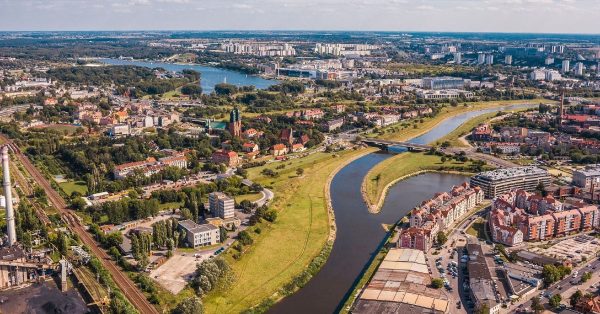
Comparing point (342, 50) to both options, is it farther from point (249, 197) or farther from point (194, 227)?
point (194, 227)

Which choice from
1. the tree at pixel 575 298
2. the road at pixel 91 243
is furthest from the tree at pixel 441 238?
the road at pixel 91 243

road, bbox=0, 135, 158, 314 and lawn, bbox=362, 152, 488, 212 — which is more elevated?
lawn, bbox=362, 152, 488, 212

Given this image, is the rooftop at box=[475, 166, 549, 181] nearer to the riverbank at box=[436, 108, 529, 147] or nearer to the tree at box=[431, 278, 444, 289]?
the riverbank at box=[436, 108, 529, 147]

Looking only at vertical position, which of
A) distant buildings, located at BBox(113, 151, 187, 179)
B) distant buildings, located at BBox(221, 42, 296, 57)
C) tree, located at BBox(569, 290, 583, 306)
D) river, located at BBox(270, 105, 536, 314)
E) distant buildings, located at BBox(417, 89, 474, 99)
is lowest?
river, located at BBox(270, 105, 536, 314)

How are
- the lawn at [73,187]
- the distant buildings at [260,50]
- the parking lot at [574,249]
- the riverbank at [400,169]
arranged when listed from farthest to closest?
1. the distant buildings at [260,50]
2. the riverbank at [400,169]
3. the lawn at [73,187]
4. the parking lot at [574,249]

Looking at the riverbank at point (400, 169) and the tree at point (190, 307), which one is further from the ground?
the riverbank at point (400, 169)

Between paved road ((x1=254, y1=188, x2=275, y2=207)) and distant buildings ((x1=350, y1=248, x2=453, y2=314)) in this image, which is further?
paved road ((x1=254, y1=188, x2=275, y2=207))

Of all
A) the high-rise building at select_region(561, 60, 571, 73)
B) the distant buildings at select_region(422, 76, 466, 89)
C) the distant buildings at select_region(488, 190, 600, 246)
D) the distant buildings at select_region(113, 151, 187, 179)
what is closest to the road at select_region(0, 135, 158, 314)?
the distant buildings at select_region(113, 151, 187, 179)

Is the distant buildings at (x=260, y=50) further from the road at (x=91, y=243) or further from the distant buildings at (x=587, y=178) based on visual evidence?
the distant buildings at (x=587, y=178)
